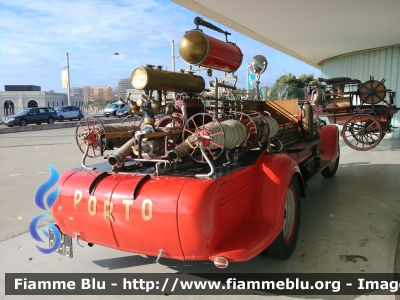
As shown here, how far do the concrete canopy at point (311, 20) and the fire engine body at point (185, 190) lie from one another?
18.6 ft

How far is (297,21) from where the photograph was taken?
1023 centimetres

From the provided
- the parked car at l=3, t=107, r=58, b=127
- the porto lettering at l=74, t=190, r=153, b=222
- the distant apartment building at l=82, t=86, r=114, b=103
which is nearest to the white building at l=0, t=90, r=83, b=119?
the parked car at l=3, t=107, r=58, b=127

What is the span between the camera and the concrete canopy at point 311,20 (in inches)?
335

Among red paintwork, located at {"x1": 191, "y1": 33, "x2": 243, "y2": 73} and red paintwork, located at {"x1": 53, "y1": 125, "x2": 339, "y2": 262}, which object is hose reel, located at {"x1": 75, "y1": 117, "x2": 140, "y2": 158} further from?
red paintwork, located at {"x1": 191, "y1": 33, "x2": 243, "y2": 73}

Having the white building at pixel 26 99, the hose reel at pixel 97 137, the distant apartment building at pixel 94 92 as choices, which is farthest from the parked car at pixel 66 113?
the distant apartment building at pixel 94 92

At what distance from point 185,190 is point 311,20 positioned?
30.2 feet

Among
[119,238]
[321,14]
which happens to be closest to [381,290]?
[119,238]

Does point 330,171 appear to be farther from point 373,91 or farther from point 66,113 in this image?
point 66,113

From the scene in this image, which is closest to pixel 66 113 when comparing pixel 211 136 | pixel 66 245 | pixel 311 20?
pixel 311 20

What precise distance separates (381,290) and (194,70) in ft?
9.19

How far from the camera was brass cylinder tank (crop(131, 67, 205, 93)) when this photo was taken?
296cm

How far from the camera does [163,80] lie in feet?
10.2

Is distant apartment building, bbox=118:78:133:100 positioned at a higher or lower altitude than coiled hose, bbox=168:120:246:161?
higher

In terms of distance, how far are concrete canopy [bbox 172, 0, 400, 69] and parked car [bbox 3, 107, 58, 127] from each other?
717 inches
